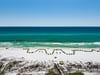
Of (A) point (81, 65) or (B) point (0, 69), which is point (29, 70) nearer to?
(B) point (0, 69)

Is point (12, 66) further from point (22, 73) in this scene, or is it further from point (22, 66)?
point (22, 73)

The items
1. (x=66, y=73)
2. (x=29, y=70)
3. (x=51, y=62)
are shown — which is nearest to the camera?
(x=66, y=73)

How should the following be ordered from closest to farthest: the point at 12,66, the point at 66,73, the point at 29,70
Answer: the point at 66,73 < the point at 29,70 < the point at 12,66

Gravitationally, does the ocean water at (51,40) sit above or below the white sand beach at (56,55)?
below

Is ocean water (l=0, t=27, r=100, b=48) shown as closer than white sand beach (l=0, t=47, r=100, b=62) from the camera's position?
No

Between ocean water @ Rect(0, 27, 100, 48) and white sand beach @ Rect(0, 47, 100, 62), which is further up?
white sand beach @ Rect(0, 47, 100, 62)

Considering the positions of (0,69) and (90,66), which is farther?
(90,66)

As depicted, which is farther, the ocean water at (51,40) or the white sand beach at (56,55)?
the ocean water at (51,40)

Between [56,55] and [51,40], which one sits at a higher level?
[56,55]

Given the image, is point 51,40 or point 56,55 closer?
point 56,55

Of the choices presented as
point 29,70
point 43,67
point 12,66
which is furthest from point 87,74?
point 12,66

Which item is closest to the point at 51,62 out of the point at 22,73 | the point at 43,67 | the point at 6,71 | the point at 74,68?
the point at 43,67
